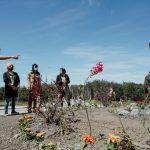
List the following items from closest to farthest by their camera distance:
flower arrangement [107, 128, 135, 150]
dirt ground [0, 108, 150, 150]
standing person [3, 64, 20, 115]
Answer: flower arrangement [107, 128, 135, 150]
dirt ground [0, 108, 150, 150]
standing person [3, 64, 20, 115]

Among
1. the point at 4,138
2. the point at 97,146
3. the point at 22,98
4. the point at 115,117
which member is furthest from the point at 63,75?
the point at 22,98

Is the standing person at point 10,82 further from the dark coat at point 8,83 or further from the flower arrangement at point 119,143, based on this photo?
the flower arrangement at point 119,143

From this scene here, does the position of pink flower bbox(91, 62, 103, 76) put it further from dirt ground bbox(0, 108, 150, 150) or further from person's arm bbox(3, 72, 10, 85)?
person's arm bbox(3, 72, 10, 85)

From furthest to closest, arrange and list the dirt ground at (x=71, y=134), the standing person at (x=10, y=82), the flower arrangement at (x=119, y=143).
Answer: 1. the standing person at (x=10, y=82)
2. the dirt ground at (x=71, y=134)
3. the flower arrangement at (x=119, y=143)

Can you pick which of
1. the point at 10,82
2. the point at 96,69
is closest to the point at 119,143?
the point at 96,69

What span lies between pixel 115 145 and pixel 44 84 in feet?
14.0

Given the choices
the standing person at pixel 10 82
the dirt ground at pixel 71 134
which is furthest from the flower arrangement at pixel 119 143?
the standing person at pixel 10 82

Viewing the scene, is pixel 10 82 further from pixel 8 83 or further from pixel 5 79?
pixel 5 79

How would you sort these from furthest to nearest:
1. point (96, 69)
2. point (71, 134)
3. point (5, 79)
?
point (5, 79), point (71, 134), point (96, 69)

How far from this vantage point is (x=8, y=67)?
523 inches

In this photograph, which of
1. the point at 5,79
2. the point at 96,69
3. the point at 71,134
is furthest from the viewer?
the point at 5,79

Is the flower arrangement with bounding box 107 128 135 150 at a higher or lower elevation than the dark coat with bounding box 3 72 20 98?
lower

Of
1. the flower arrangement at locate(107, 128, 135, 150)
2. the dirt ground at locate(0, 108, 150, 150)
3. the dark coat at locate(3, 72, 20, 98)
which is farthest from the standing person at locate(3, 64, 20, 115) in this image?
the flower arrangement at locate(107, 128, 135, 150)

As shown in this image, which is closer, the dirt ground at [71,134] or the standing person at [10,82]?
the dirt ground at [71,134]
